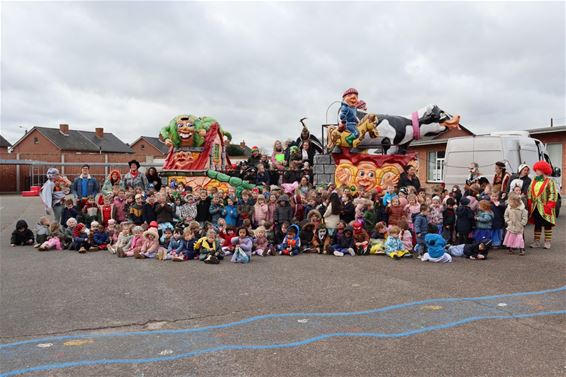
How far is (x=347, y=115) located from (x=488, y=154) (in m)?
4.12

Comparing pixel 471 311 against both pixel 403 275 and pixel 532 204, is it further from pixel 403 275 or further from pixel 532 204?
pixel 532 204

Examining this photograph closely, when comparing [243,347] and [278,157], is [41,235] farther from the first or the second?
[278,157]

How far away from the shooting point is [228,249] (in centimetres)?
850

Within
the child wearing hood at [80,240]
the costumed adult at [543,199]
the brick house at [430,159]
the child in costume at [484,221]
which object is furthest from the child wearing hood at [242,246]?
the brick house at [430,159]

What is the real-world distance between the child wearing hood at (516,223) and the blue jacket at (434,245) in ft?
4.55

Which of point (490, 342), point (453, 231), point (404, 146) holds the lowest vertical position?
point (490, 342)

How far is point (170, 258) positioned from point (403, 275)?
4.00m

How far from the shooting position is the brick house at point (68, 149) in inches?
1316

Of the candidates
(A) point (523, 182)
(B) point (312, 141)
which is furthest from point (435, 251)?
(B) point (312, 141)

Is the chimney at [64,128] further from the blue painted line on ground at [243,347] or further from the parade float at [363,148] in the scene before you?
the blue painted line on ground at [243,347]

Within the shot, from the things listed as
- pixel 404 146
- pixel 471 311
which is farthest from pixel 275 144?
pixel 471 311

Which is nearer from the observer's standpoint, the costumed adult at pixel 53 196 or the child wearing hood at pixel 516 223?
the child wearing hood at pixel 516 223

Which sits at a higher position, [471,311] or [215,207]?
[215,207]

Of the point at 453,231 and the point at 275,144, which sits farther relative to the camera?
the point at 275,144
